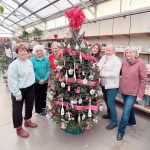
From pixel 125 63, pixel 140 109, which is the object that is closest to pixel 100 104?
pixel 125 63

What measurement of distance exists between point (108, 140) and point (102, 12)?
3863 millimetres

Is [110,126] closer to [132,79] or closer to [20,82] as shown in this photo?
[132,79]

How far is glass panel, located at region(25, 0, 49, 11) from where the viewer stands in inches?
285

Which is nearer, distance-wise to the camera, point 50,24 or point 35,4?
point 35,4

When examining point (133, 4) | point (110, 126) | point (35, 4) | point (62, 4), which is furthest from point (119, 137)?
point (35, 4)

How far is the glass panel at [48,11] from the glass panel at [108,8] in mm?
2636

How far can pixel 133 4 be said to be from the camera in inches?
163

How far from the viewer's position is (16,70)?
2.43 m

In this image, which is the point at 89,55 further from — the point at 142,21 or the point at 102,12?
the point at 102,12

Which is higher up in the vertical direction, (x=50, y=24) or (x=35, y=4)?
(x=35, y=4)

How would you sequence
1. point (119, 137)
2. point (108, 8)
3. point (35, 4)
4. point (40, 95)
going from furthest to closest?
1. point (35, 4)
2. point (108, 8)
3. point (40, 95)
4. point (119, 137)

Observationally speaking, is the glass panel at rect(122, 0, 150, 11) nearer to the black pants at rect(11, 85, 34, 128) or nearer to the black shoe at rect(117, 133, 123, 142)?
the black shoe at rect(117, 133, 123, 142)

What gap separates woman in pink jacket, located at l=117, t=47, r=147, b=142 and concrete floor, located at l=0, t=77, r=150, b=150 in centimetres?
19

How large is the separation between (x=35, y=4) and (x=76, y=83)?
6.57 metres
